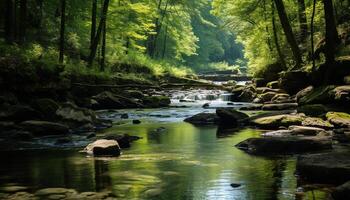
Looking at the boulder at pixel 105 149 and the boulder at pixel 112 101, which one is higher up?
the boulder at pixel 112 101

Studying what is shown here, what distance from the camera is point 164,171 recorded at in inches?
379

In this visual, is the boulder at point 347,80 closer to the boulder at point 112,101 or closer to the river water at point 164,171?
the river water at point 164,171

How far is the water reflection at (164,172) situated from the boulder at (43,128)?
3204 mm

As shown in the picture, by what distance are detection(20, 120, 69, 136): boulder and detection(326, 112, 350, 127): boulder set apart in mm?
8631

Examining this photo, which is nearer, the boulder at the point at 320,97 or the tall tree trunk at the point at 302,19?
the boulder at the point at 320,97

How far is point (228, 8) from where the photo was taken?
3697 cm

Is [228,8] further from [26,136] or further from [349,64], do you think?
[26,136]

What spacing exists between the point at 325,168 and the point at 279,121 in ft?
25.8

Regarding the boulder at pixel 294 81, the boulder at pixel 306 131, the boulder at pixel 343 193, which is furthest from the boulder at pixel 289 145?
the boulder at pixel 294 81

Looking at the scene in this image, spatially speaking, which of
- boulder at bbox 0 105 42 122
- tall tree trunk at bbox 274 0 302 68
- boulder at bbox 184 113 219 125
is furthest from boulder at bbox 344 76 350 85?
boulder at bbox 0 105 42 122

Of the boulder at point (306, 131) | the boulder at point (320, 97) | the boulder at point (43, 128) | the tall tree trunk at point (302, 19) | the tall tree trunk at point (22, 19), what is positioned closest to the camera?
the boulder at point (306, 131)

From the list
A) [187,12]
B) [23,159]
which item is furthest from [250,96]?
[187,12]

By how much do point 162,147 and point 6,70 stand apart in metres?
6.85

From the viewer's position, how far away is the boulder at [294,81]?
24.6 m
